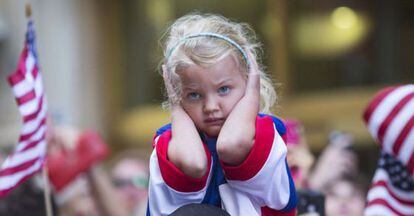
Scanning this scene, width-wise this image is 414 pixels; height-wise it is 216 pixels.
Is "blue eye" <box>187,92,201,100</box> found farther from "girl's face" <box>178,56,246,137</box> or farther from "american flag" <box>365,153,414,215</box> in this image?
"american flag" <box>365,153,414,215</box>

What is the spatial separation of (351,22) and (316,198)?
5.95 metres

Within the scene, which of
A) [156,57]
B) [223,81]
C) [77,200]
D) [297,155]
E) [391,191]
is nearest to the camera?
[223,81]

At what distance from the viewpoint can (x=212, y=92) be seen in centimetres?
289

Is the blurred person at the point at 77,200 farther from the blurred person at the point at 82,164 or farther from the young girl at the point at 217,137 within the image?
the young girl at the point at 217,137

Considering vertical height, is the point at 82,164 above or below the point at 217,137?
below

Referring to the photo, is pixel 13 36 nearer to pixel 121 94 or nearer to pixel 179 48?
pixel 121 94

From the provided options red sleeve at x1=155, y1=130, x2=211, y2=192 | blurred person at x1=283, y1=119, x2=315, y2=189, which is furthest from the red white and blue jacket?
blurred person at x1=283, y1=119, x2=315, y2=189

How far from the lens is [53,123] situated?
5.88 metres

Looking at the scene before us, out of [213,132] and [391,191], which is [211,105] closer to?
[213,132]

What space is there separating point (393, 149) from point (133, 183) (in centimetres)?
326

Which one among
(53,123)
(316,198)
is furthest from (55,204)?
(316,198)

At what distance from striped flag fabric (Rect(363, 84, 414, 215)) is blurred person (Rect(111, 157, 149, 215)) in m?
2.17

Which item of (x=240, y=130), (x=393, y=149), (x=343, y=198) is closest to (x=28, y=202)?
(x=343, y=198)

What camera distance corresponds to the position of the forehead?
9.46 ft
